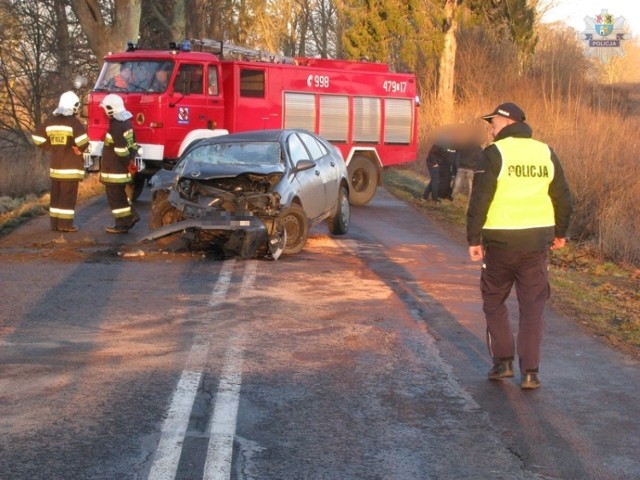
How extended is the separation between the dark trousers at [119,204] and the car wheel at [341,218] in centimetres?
289

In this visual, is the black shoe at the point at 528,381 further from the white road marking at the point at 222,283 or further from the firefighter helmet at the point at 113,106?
the firefighter helmet at the point at 113,106

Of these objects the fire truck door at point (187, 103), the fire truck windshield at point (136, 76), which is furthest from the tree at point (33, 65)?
the fire truck door at point (187, 103)

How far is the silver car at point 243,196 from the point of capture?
11570mm

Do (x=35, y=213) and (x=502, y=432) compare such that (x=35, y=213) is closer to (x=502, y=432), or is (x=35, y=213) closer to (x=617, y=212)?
(x=617, y=212)

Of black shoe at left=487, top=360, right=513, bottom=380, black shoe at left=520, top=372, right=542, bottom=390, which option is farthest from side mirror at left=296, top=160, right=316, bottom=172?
black shoe at left=520, top=372, right=542, bottom=390

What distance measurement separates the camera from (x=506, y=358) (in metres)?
6.72

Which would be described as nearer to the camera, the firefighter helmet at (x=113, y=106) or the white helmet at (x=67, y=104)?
the firefighter helmet at (x=113, y=106)

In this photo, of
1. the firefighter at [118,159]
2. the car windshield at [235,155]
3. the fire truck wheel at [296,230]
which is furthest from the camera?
the firefighter at [118,159]

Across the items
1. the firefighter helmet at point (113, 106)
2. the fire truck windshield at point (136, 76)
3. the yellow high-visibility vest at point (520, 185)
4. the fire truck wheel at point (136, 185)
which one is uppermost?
the fire truck windshield at point (136, 76)

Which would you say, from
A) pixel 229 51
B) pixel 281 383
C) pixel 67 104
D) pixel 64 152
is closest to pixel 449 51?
pixel 229 51

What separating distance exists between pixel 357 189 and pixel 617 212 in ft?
20.2

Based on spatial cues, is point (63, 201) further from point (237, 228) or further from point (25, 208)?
point (25, 208)

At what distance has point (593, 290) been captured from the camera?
38.9 ft

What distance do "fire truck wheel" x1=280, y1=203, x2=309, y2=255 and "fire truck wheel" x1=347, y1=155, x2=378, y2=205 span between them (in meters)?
7.93
